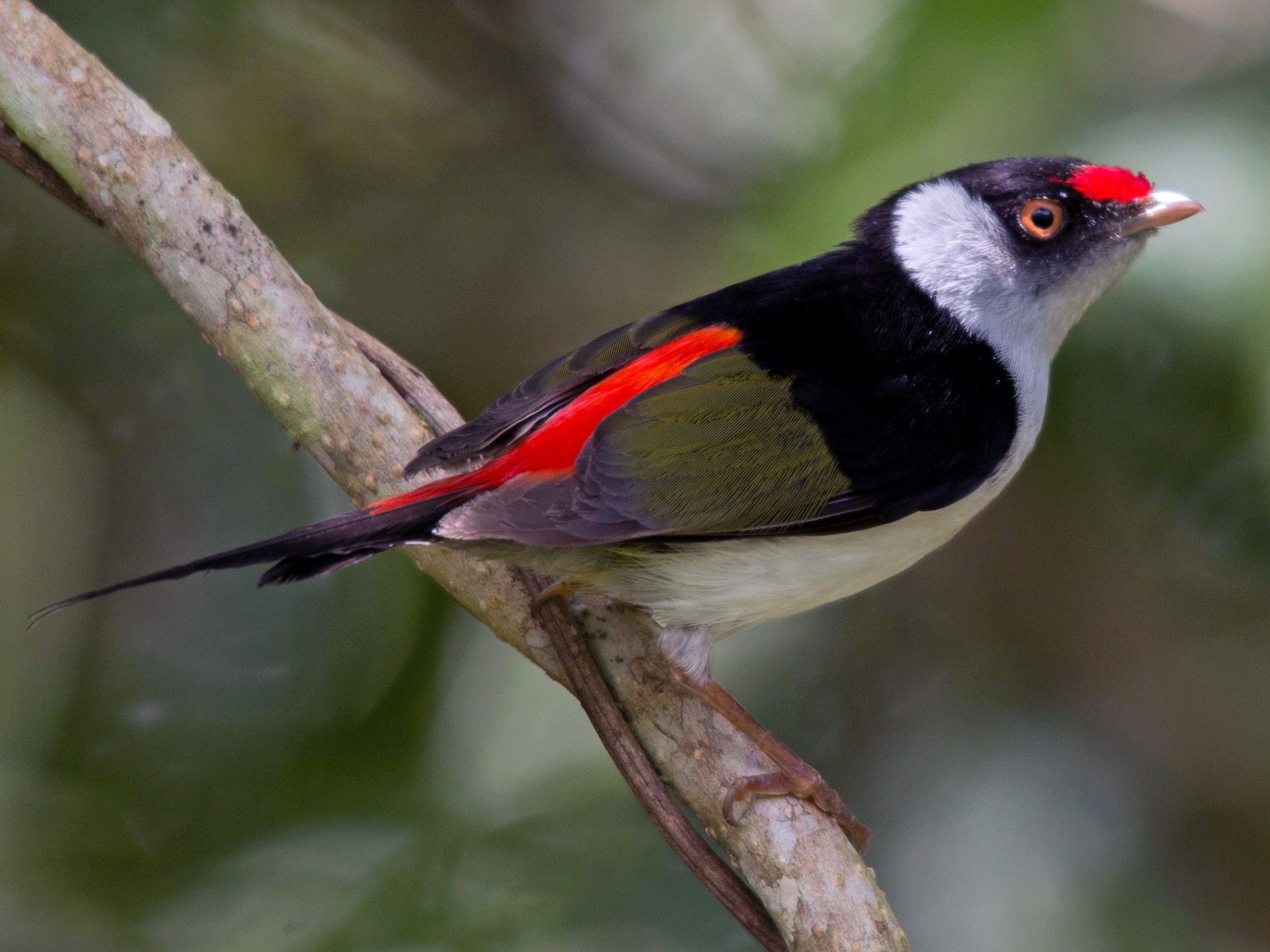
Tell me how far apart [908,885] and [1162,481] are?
40.3 inches

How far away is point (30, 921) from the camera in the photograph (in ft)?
7.91

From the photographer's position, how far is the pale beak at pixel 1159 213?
2.18 meters

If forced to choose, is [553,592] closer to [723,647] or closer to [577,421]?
[577,421]

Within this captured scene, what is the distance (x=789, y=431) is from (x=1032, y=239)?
621 mm

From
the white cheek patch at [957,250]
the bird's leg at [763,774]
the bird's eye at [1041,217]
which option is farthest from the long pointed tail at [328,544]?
the bird's eye at [1041,217]

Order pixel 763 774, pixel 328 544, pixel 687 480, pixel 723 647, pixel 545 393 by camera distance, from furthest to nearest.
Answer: pixel 723 647 → pixel 545 393 → pixel 763 774 → pixel 687 480 → pixel 328 544

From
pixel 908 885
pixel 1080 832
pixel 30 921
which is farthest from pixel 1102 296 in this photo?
pixel 30 921

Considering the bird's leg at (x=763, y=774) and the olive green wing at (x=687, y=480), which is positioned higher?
the olive green wing at (x=687, y=480)

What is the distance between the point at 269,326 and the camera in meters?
2.12

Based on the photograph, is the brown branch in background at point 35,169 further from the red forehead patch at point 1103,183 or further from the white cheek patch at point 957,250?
the red forehead patch at point 1103,183

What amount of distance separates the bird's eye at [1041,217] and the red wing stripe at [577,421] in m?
0.57

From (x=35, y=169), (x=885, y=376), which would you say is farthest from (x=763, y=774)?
(x=35, y=169)

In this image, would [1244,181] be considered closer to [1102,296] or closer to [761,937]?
[1102,296]

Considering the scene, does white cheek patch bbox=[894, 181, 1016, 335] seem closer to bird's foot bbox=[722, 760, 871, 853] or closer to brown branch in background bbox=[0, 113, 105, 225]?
bird's foot bbox=[722, 760, 871, 853]
